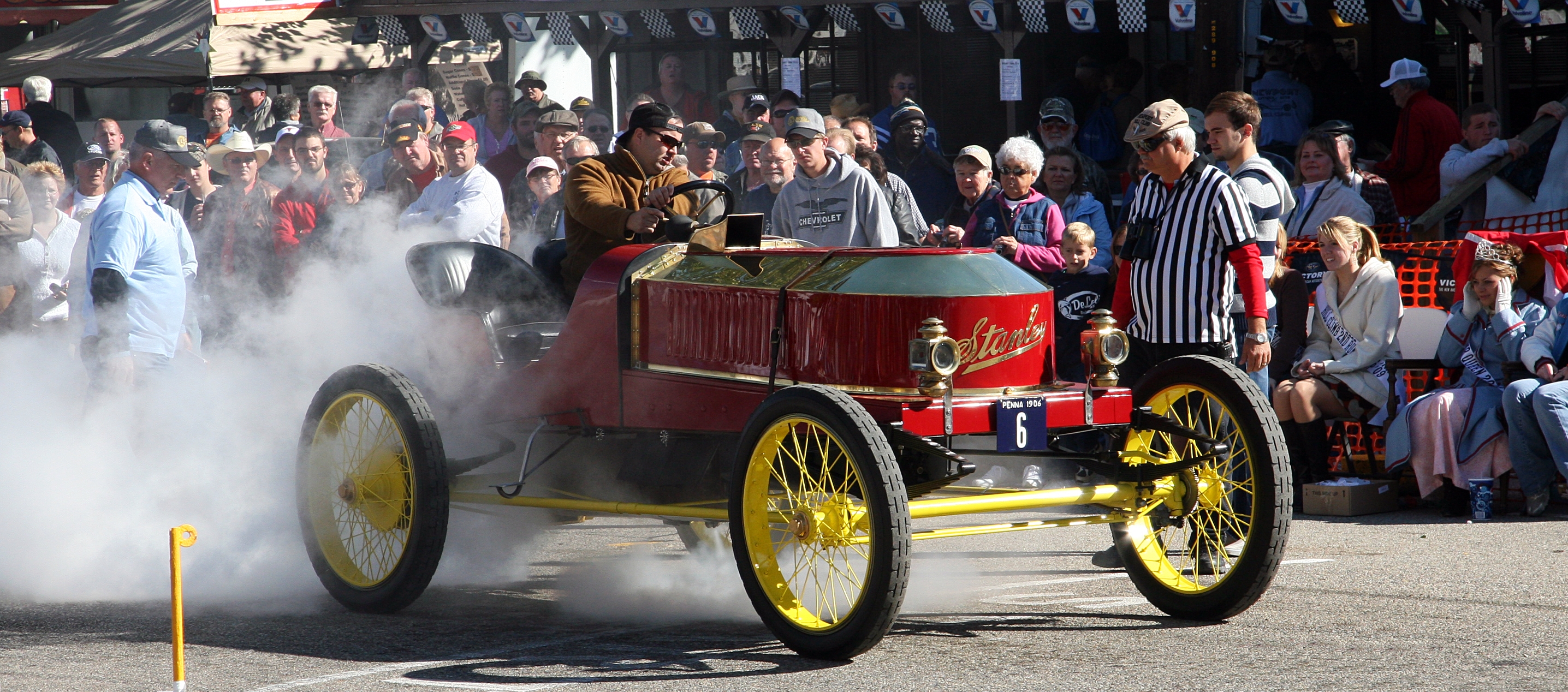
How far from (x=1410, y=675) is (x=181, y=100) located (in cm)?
1603

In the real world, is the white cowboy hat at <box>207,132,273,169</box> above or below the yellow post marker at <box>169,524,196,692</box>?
above

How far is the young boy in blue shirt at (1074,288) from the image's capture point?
844 centimetres

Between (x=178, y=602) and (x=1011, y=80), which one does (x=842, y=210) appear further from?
(x=1011, y=80)

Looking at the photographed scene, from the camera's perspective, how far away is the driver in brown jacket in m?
6.03

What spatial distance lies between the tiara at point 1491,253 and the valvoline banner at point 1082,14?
5760mm

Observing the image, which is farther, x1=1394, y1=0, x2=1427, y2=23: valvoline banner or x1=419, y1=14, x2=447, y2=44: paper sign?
x1=419, y1=14, x2=447, y2=44: paper sign

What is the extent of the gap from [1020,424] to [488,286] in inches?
94.8

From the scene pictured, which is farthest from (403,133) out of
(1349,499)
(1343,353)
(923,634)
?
(923,634)

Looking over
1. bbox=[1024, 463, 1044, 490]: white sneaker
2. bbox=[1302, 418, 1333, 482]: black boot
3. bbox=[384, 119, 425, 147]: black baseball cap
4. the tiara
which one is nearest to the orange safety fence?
the tiara

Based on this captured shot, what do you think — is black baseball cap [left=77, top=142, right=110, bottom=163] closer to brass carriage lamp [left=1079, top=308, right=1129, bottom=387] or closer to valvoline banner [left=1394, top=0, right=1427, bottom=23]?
brass carriage lamp [left=1079, top=308, right=1129, bottom=387]

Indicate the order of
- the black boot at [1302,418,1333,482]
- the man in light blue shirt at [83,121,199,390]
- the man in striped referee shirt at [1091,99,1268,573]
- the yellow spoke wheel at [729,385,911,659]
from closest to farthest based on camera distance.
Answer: the yellow spoke wheel at [729,385,911,659]
the man in striped referee shirt at [1091,99,1268,573]
the man in light blue shirt at [83,121,199,390]
the black boot at [1302,418,1333,482]

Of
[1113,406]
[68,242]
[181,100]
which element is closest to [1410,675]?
[1113,406]

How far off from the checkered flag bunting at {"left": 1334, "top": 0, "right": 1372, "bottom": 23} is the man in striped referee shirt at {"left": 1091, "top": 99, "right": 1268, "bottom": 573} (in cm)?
687

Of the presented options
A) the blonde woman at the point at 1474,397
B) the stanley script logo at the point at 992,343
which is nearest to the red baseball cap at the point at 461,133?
the stanley script logo at the point at 992,343
